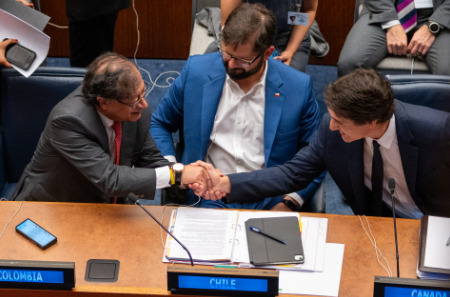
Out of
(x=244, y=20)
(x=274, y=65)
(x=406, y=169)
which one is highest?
(x=244, y=20)

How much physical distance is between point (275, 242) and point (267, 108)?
0.81 m

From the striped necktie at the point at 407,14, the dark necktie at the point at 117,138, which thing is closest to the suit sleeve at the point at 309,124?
the dark necktie at the point at 117,138

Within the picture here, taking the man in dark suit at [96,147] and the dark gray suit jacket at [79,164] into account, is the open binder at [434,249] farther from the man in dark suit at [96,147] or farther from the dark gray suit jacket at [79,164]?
the dark gray suit jacket at [79,164]

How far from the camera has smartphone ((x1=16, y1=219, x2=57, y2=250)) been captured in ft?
7.29

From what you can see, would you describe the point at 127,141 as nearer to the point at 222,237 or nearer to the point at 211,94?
the point at 211,94

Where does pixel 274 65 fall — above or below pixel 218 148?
above

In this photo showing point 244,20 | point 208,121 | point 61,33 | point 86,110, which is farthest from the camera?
point 61,33

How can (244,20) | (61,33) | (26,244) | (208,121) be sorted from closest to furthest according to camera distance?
1. (26,244)
2. (244,20)
3. (208,121)
4. (61,33)

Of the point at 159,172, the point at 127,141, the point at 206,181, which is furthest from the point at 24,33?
the point at 206,181

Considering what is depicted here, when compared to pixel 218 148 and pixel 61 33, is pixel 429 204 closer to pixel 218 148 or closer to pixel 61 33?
pixel 218 148

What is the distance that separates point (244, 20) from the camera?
272cm

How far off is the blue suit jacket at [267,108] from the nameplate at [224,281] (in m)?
0.98

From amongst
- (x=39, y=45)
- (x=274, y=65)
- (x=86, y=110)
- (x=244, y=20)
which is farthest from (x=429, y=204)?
(x=39, y=45)

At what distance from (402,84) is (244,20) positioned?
0.72 m
